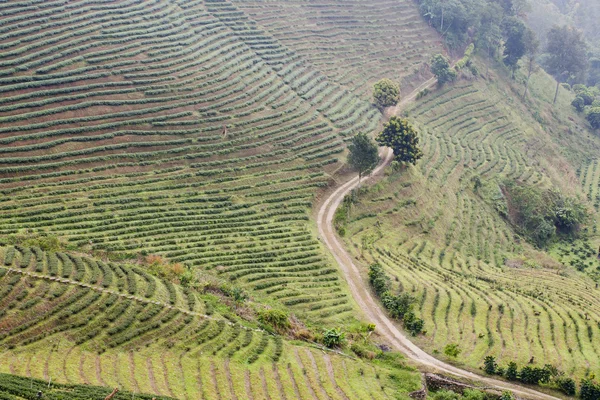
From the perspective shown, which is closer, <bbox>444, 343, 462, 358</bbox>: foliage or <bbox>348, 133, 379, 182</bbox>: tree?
<bbox>444, 343, 462, 358</bbox>: foliage

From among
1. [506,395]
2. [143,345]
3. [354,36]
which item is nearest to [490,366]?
[506,395]

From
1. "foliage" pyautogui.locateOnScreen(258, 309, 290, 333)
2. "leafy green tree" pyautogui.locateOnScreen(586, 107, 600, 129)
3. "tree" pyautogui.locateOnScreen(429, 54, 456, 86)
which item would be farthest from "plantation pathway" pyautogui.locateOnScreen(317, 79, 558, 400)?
"leafy green tree" pyautogui.locateOnScreen(586, 107, 600, 129)

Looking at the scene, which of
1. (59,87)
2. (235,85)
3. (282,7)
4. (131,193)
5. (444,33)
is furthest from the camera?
(444,33)

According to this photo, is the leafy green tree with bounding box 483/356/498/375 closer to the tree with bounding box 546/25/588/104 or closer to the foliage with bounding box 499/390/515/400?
the foliage with bounding box 499/390/515/400

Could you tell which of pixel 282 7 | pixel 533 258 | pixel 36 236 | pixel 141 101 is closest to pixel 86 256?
pixel 36 236

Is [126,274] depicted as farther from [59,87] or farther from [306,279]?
[59,87]

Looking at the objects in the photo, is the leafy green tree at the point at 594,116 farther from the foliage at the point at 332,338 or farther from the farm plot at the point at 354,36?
the foliage at the point at 332,338

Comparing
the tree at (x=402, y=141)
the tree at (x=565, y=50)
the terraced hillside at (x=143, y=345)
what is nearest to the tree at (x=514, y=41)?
the tree at (x=565, y=50)
